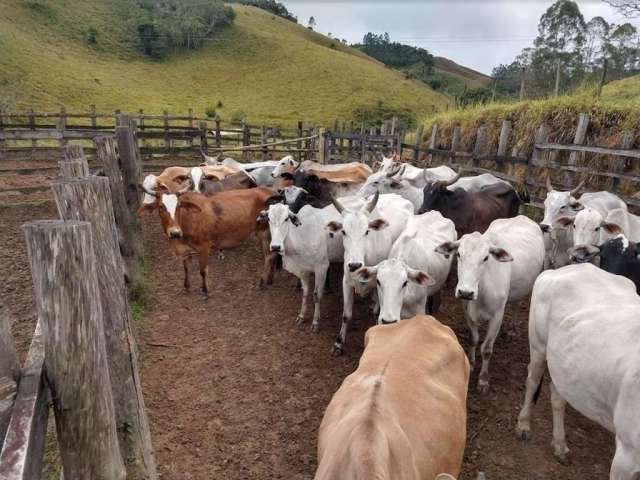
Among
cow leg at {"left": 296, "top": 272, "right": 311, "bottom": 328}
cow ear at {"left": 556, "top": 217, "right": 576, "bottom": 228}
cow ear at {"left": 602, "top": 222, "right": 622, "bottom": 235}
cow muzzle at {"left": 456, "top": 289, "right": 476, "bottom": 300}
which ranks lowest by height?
cow leg at {"left": 296, "top": 272, "right": 311, "bottom": 328}

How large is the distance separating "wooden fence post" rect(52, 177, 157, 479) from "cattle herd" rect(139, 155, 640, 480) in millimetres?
1239

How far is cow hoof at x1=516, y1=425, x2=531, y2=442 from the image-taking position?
14.1ft

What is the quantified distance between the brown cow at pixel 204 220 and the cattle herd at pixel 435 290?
2 cm

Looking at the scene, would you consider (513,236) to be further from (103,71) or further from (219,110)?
(103,71)

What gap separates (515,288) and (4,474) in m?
5.46

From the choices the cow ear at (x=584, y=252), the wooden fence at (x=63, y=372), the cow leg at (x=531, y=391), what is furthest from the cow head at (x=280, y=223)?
the wooden fence at (x=63, y=372)

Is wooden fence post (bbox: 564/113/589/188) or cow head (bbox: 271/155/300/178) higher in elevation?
wooden fence post (bbox: 564/113/589/188)

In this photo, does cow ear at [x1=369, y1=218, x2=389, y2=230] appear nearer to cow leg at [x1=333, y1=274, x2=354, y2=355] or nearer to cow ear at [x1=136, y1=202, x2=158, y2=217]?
cow leg at [x1=333, y1=274, x2=354, y2=355]

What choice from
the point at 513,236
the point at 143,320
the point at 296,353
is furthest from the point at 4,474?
the point at 513,236

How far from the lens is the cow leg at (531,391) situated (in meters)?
4.30

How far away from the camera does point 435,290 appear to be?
5.81m

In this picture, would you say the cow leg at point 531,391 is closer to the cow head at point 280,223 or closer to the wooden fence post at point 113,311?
the wooden fence post at point 113,311

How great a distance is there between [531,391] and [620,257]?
6.45ft

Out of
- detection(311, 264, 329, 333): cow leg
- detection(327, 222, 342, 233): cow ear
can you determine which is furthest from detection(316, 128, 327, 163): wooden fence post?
detection(327, 222, 342, 233): cow ear
